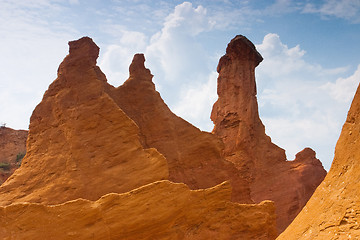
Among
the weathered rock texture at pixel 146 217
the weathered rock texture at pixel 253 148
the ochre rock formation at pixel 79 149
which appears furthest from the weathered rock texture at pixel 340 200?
the weathered rock texture at pixel 253 148

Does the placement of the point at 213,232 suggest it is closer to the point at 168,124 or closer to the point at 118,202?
the point at 118,202

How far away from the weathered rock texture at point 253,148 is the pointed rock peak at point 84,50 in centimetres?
1335

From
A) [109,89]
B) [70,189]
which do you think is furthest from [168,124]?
[70,189]

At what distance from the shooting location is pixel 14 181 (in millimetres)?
13359

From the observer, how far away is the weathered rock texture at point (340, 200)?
15.4ft

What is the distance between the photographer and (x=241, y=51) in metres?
28.6

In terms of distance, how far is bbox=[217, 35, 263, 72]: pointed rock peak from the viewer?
28.3m

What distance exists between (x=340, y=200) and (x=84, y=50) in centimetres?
1322

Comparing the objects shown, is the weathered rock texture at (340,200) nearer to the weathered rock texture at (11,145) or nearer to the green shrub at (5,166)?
the green shrub at (5,166)

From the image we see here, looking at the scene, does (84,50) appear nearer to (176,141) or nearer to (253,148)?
(176,141)

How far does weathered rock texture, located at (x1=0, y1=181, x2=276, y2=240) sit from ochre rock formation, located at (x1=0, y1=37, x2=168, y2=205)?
6.46ft

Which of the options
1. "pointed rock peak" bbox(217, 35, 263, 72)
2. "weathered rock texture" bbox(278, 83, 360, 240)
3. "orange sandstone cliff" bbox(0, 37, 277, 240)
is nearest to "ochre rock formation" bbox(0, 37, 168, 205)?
"orange sandstone cliff" bbox(0, 37, 277, 240)

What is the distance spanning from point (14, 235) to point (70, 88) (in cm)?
674

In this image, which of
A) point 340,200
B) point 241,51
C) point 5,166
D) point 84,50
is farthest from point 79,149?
point 5,166
